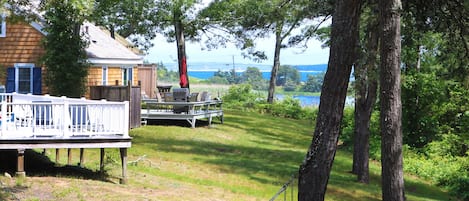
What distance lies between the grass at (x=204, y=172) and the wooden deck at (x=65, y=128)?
709 mm

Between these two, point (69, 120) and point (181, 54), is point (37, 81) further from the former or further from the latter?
point (69, 120)

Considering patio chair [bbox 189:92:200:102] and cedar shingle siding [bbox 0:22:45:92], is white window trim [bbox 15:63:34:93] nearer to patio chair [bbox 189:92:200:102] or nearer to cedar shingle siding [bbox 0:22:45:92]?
cedar shingle siding [bbox 0:22:45:92]

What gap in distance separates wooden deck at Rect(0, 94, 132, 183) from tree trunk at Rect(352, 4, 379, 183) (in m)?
6.39

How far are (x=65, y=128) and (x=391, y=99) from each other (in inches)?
258

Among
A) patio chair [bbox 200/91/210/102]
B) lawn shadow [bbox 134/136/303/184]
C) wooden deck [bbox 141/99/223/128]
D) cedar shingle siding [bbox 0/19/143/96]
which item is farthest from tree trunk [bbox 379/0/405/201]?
cedar shingle siding [bbox 0/19/143/96]

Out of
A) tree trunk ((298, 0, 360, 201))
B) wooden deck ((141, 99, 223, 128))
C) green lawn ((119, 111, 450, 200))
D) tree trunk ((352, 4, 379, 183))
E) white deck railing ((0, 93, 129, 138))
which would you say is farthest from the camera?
wooden deck ((141, 99, 223, 128))

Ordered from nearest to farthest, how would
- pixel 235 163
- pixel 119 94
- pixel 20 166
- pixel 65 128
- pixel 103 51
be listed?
pixel 20 166, pixel 65 128, pixel 235 163, pixel 119 94, pixel 103 51

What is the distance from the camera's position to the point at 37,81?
2488 cm

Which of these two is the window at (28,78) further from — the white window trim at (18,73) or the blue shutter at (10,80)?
the blue shutter at (10,80)

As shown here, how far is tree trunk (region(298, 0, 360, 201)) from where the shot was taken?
819cm

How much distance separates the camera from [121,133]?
13.1 metres

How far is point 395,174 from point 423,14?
4.06 metres

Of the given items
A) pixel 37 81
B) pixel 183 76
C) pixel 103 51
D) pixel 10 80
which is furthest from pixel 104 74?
pixel 10 80

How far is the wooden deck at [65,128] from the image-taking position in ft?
40.9
